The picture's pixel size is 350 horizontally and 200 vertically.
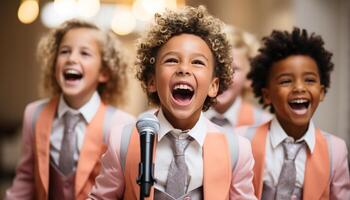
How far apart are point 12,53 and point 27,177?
2.78 metres

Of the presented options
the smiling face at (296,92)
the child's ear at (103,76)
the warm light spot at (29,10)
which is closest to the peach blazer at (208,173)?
the smiling face at (296,92)

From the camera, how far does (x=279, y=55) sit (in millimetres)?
1727

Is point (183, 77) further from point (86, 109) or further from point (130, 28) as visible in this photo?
point (130, 28)

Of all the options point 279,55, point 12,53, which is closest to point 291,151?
point 279,55

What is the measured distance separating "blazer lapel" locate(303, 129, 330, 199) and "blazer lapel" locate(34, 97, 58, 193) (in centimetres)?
82

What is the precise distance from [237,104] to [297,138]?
0.70 meters

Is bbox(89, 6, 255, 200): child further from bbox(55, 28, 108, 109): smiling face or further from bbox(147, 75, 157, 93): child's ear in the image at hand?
bbox(55, 28, 108, 109): smiling face

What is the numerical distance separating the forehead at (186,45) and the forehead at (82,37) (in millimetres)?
516

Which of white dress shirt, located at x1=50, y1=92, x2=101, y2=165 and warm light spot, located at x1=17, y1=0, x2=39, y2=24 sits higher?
warm light spot, located at x1=17, y1=0, x2=39, y2=24

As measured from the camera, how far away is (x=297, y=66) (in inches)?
65.2

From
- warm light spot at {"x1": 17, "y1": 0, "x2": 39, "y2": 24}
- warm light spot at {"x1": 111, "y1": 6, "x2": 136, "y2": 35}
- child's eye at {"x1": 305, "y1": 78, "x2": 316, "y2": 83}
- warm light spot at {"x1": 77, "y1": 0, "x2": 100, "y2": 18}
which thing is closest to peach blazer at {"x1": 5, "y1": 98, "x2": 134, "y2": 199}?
child's eye at {"x1": 305, "y1": 78, "x2": 316, "y2": 83}

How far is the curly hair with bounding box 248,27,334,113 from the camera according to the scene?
67.2 inches

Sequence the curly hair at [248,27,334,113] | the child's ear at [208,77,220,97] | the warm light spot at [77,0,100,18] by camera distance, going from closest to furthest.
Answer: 1. the child's ear at [208,77,220,97]
2. the curly hair at [248,27,334,113]
3. the warm light spot at [77,0,100,18]

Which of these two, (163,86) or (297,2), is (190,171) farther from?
(297,2)
